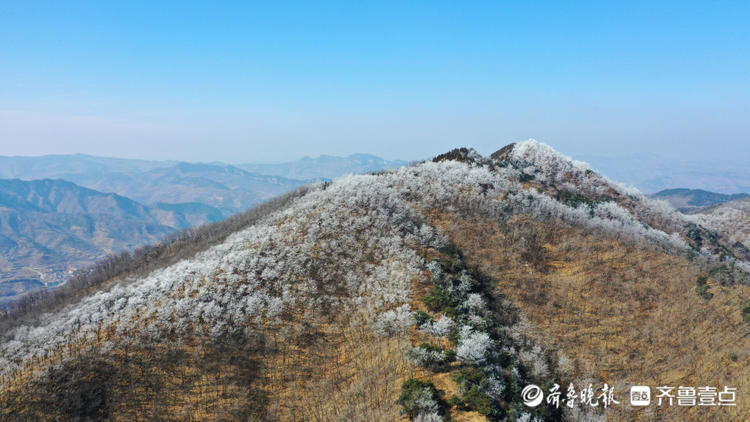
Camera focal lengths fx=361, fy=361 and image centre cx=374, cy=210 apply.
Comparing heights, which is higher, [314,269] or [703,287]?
[314,269]

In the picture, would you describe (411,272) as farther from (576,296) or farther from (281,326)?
(576,296)

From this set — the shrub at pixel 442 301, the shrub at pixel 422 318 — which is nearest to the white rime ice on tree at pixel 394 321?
the shrub at pixel 422 318

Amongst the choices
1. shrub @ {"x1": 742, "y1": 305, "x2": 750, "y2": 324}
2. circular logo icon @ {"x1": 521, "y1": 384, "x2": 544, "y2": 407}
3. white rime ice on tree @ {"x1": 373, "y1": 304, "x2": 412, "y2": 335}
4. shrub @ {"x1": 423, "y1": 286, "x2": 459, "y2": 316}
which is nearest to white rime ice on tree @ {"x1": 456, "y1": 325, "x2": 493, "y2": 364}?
circular logo icon @ {"x1": 521, "y1": 384, "x2": 544, "y2": 407}

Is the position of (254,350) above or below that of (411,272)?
below

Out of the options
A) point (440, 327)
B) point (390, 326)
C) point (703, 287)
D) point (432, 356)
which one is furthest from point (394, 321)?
point (703, 287)

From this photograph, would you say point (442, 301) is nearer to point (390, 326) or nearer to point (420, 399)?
point (390, 326)

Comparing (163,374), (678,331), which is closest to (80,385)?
(163,374)
